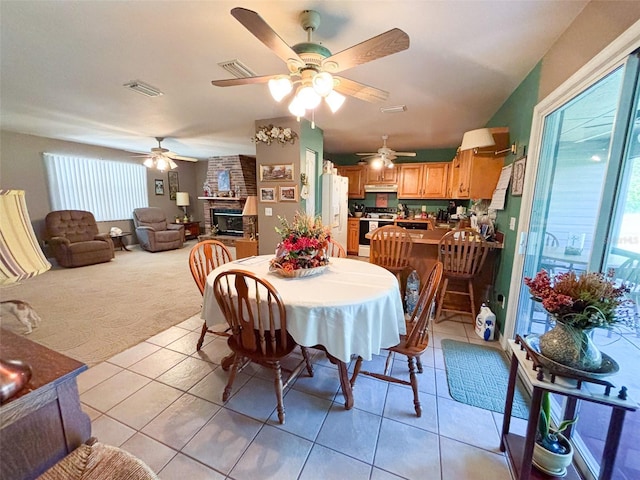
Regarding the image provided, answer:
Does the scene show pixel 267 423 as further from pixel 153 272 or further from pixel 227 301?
pixel 153 272

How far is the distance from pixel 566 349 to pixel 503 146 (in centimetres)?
238

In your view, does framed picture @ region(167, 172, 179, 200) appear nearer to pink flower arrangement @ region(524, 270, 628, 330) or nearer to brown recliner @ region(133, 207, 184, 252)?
brown recliner @ region(133, 207, 184, 252)

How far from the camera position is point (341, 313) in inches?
56.4

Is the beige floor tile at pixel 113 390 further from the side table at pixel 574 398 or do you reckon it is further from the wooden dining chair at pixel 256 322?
the side table at pixel 574 398

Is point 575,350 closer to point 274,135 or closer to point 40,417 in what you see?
point 40,417

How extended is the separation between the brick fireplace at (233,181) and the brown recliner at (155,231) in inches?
49.6

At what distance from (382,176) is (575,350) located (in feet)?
17.3

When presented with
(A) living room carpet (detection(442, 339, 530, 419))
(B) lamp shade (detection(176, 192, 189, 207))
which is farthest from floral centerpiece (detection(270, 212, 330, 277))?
(B) lamp shade (detection(176, 192, 189, 207))

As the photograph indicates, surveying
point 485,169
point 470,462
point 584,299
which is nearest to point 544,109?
point 485,169

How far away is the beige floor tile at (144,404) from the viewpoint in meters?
1.59

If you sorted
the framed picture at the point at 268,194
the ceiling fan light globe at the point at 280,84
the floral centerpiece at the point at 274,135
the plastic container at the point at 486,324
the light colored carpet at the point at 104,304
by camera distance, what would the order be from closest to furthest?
the ceiling fan light globe at the point at 280,84, the light colored carpet at the point at 104,304, the plastic container at the point at 486,324, the floral centerpiece at the point at 274,135, the framed picture at the point at 268,194

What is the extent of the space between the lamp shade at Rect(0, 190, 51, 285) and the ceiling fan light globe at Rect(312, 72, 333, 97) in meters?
1.39

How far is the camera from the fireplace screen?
7.58 meters

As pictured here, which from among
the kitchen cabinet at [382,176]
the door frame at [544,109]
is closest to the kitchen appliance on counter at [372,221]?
the kitchen cabinet at [382,176]
